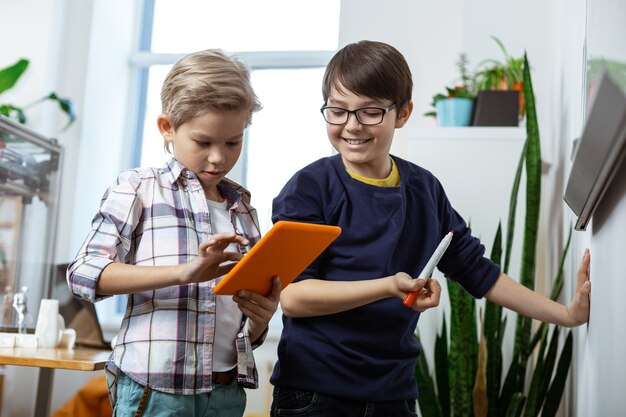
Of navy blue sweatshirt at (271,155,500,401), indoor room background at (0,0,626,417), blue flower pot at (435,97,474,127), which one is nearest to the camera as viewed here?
navy blue sweatshirt at (271,155,500,401)

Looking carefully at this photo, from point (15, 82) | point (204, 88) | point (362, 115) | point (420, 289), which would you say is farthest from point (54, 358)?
point (15, 82)

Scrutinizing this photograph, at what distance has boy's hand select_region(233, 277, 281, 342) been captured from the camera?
118cm

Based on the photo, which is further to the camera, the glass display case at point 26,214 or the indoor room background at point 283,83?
the glass display case at point 26,214

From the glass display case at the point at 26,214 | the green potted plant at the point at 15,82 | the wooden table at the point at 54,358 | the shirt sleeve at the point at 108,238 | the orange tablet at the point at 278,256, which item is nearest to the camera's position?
the orange tablet at the point at 278,256

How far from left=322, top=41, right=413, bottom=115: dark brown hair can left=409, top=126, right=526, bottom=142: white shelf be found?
1244mm

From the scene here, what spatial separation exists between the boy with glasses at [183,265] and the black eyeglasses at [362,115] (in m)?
0.16

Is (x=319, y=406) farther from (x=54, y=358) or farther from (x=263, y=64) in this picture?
(x=263, y=64)

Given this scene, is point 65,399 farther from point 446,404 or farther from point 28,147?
point 446,404

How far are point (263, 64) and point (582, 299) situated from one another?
3.00 metres

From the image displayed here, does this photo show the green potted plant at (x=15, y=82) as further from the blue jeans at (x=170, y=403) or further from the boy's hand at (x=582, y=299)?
the boy's hand at (x=582, y=299)

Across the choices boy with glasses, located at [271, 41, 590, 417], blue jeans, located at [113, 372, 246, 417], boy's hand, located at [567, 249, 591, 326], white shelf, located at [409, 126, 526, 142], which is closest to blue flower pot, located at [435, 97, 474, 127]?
white shelf, located at [409, 126, 526, 142]

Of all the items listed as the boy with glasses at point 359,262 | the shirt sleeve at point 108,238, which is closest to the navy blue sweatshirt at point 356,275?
the boy with glasses at point 359,262

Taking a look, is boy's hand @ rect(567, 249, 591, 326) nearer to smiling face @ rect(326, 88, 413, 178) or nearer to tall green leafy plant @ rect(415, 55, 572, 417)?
smiling face @ rect(326, 88, 413, 178)

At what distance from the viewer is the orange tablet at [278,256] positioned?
1005 millimetres
